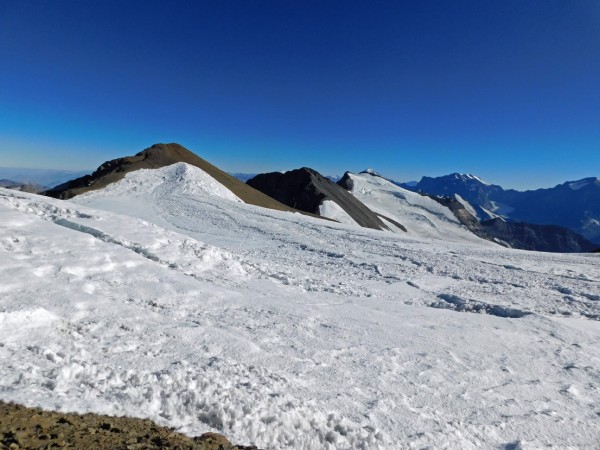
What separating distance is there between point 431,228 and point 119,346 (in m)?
138

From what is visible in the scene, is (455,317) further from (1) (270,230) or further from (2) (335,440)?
(1) (270,230)

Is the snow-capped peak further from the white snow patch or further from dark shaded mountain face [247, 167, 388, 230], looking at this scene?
dark shaded mountain face [247, 167, 388, 230]

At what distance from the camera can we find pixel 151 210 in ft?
95.6

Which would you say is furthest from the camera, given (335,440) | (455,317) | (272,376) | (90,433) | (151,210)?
(151,210)

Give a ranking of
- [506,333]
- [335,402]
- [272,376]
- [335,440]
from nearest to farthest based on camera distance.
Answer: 1. [335,440]
2. [335,402]
3. [272,376]
4. [506,333]

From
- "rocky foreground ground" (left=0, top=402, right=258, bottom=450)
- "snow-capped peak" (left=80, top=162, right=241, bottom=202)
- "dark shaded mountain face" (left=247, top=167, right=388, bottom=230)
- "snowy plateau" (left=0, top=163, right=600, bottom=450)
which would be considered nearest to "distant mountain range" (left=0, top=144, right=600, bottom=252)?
"dark shaded mountain face" (left=247, top=167, right=388, bottom=230)

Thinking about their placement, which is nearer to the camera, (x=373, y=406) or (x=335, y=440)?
(x=335, y=440)

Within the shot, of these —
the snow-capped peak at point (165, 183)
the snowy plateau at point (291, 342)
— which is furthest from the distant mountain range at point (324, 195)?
the snowy plateau at point (291, 342)

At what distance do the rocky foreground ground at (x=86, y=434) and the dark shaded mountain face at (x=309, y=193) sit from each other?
258 feet

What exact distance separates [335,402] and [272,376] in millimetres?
1221

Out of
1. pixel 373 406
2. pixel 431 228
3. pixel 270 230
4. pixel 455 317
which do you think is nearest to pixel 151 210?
pixel 270 230

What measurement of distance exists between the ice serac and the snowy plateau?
33.6 meters

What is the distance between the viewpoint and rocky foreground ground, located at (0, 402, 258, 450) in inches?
159

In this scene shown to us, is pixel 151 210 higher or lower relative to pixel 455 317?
higher
